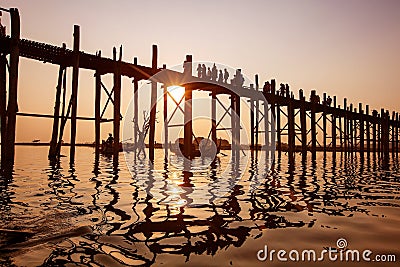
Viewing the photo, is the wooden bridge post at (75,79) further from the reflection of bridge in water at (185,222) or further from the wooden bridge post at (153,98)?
the reflection of bridge in water at (185,222)

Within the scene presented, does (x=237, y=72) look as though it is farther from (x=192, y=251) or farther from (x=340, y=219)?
(x=192, y=251)

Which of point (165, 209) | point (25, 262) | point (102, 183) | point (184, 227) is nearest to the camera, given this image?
point (25, 262)

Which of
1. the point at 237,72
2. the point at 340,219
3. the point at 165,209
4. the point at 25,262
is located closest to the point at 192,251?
the point at 25,262

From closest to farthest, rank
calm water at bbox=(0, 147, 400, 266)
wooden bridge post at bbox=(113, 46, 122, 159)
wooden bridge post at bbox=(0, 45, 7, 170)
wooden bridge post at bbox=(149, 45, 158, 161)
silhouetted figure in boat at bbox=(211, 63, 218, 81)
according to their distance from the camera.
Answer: calm water at bbox=(0, 147, 400, 266), wooden bridge post at bbox=(0, 45, 7, 170), wooden bridge post at bbox=(113, 46, 122, 159), wooden bridge post at bbox=(149, 45, 158, 161), silhouetted figure in boat at bbox=(211, 63, 218, 81)

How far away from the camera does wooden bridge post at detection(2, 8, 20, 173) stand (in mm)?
13742

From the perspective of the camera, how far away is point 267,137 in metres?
28.8

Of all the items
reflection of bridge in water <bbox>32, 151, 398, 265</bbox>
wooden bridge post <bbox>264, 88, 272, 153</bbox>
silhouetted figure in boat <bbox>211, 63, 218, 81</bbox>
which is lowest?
reflection of bridge in water <bbox>32, 151, 398, 265</bbox>

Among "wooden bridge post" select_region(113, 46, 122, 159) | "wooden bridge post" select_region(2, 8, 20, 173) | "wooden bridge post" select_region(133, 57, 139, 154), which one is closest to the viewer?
"wooden bridge post" select_region(2, 8, 20, 173)

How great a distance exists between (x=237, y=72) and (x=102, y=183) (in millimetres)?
17612

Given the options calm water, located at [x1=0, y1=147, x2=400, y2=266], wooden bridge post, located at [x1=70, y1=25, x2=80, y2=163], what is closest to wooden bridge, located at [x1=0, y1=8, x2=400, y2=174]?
wooden bridge post, located at [x1=70, y1=25, x2=80, y2=163]

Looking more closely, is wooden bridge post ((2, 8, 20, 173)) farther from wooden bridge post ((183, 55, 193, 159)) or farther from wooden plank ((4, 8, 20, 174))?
wooden bridge post ((183, 55, 193, 159))

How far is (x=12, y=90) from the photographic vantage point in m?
13.9

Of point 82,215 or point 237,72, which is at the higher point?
point 237,72

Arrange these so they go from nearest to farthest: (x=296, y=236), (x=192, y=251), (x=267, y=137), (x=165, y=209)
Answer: (x=192, y=251) → (x=296, y=236) → (x=165, y=209) → (x=267, y=137)
